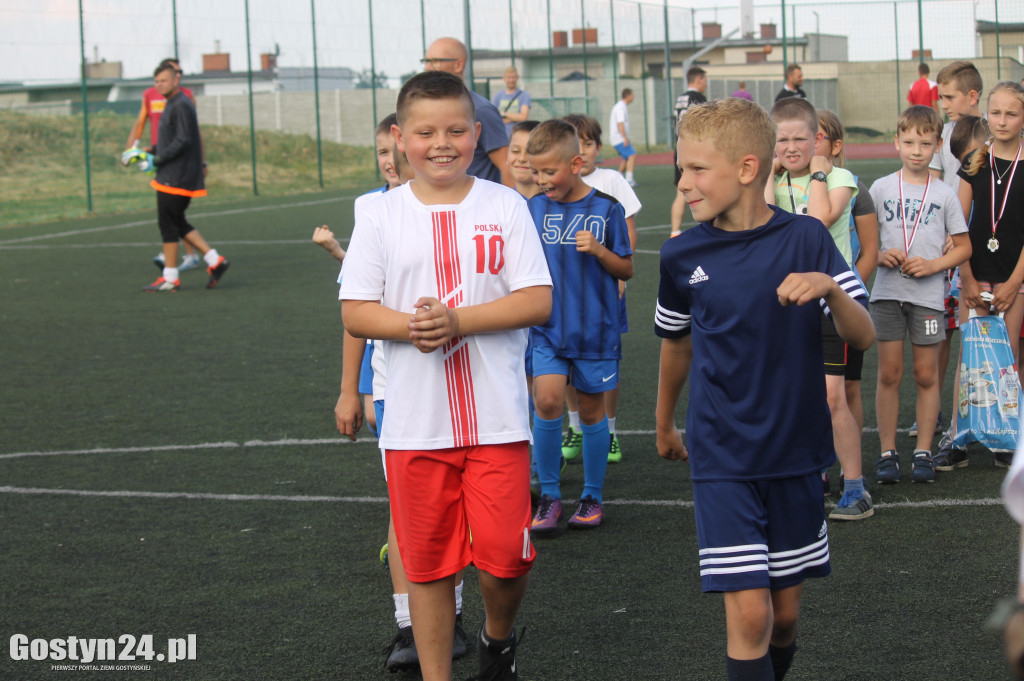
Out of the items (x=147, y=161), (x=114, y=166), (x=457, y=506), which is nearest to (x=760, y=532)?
(x=457, y=506)

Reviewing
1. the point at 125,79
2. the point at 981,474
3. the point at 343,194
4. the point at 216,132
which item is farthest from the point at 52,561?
the point at 216,132

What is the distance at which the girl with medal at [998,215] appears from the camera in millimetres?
5660

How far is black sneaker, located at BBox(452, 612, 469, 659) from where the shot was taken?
3.90 metres

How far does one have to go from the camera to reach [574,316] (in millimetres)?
5137

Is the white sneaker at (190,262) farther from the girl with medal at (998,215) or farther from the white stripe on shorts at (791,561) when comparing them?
the white stripe on shorts at (791,561)

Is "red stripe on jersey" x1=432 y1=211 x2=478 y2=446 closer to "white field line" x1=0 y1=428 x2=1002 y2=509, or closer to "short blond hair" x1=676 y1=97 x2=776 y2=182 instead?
"short blond hair" x1=676 y1=97 x2=776 y2=182

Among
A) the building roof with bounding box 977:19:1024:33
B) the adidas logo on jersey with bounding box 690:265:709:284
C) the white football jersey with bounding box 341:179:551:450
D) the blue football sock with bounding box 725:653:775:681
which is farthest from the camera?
the building roof with bounding box 977:19:1024:33

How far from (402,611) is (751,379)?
1503mm

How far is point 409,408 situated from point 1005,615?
221 cm

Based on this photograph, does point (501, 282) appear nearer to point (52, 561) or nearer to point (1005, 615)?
point (1005, 615)

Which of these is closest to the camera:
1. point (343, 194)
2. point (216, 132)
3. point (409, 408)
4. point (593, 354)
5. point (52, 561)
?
point (409, 408)

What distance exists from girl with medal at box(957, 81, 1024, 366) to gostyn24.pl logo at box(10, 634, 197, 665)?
4.16 m

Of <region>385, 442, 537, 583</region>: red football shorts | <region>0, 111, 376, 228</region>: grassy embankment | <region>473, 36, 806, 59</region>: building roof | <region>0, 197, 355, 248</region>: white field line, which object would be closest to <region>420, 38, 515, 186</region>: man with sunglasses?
<region>385, 442, 537, 583</region>: red football shorts

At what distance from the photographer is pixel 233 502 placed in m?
5.48
